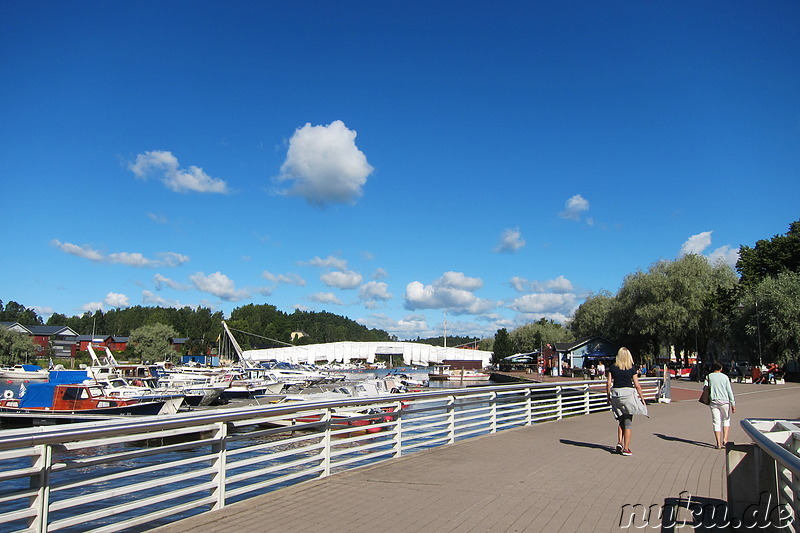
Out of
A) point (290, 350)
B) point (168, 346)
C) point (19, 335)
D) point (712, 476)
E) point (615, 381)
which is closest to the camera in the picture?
point (712, 476)

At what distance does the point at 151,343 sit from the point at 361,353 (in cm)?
4957

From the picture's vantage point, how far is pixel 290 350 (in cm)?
13650

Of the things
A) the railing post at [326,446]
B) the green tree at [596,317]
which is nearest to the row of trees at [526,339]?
the green tree at [596,317]

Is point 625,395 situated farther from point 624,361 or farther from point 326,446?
point 326,446

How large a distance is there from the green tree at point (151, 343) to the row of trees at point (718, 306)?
247 feet

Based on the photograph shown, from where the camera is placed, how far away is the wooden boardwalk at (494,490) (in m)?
6.22

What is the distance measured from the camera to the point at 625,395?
1105cm

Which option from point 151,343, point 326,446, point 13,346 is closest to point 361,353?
point 151,343

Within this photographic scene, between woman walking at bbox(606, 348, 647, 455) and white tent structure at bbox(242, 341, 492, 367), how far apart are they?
122954 mm

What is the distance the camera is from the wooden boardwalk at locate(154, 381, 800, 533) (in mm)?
6223

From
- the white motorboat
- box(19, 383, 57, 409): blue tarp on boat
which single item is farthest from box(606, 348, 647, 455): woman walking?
the white motorboat

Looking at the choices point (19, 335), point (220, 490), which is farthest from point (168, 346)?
point (220, 490)

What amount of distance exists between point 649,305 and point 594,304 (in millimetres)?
19683

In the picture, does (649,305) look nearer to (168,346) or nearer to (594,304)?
(594,304)
